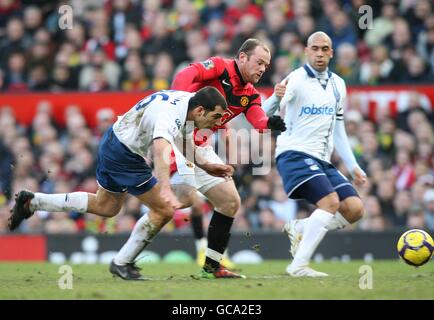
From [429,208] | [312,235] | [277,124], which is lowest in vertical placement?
[429,208]

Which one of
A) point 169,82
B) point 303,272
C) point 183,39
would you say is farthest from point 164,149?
point 183,39

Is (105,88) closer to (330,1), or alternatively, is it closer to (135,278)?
(330,1)

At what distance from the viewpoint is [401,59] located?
15562mm

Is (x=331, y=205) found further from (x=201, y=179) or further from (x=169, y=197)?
(x=169, y=197)

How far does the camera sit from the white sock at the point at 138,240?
9.13 m

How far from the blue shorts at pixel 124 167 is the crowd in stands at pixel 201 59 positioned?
476 cm

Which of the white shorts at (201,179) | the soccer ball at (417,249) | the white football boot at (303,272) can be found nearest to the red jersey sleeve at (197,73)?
the white shorts at (201,179)

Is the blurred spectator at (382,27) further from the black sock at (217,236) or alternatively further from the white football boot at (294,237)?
the black sock at (217,236)

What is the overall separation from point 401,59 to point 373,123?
1196 mm

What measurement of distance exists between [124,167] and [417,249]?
306cm

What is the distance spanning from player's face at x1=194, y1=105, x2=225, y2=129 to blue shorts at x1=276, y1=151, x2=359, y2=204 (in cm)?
145

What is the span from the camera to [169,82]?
640 inches

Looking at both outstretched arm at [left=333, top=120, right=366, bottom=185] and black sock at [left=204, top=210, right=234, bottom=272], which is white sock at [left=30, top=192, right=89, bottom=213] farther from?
outstretched arm at [left=333, top=120, right=366, bottom=185]
